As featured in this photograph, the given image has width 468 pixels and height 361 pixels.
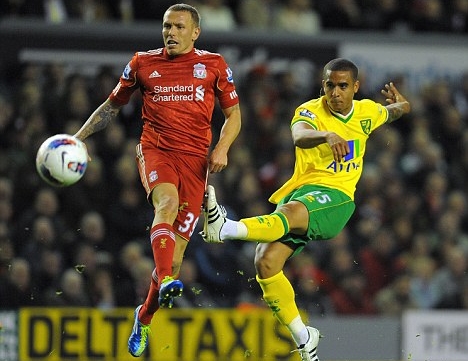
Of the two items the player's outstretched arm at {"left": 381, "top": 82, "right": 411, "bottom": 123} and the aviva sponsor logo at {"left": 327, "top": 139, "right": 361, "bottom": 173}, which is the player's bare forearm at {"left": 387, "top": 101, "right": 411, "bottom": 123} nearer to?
the player's outstretched arm at {"left": 381, "top": 82, "right": 411, "bottom": 123}

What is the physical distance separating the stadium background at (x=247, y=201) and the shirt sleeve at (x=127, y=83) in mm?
3339

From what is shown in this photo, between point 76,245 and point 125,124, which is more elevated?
point 125,124

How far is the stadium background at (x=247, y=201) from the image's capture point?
12750 mm

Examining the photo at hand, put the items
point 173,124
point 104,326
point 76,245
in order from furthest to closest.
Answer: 1. point 76,245
2. point 104,326
3. point 173,124

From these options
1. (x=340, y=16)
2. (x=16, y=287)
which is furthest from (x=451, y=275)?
(x=16, y=287)

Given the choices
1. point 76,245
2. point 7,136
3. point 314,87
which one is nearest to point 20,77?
point 7,136

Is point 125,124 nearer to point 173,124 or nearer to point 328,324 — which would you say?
point 328,324

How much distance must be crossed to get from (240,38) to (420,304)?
4.03m

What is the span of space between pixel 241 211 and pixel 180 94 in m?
5.29

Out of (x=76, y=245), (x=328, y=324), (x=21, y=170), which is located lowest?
(x=328, y=324)

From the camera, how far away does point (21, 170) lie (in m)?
13.7

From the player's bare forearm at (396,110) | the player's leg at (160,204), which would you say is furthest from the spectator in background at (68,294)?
the player's bare forearm at (396,110)

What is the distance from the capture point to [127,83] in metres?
9.38

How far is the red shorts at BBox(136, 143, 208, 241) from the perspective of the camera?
29.6ft
